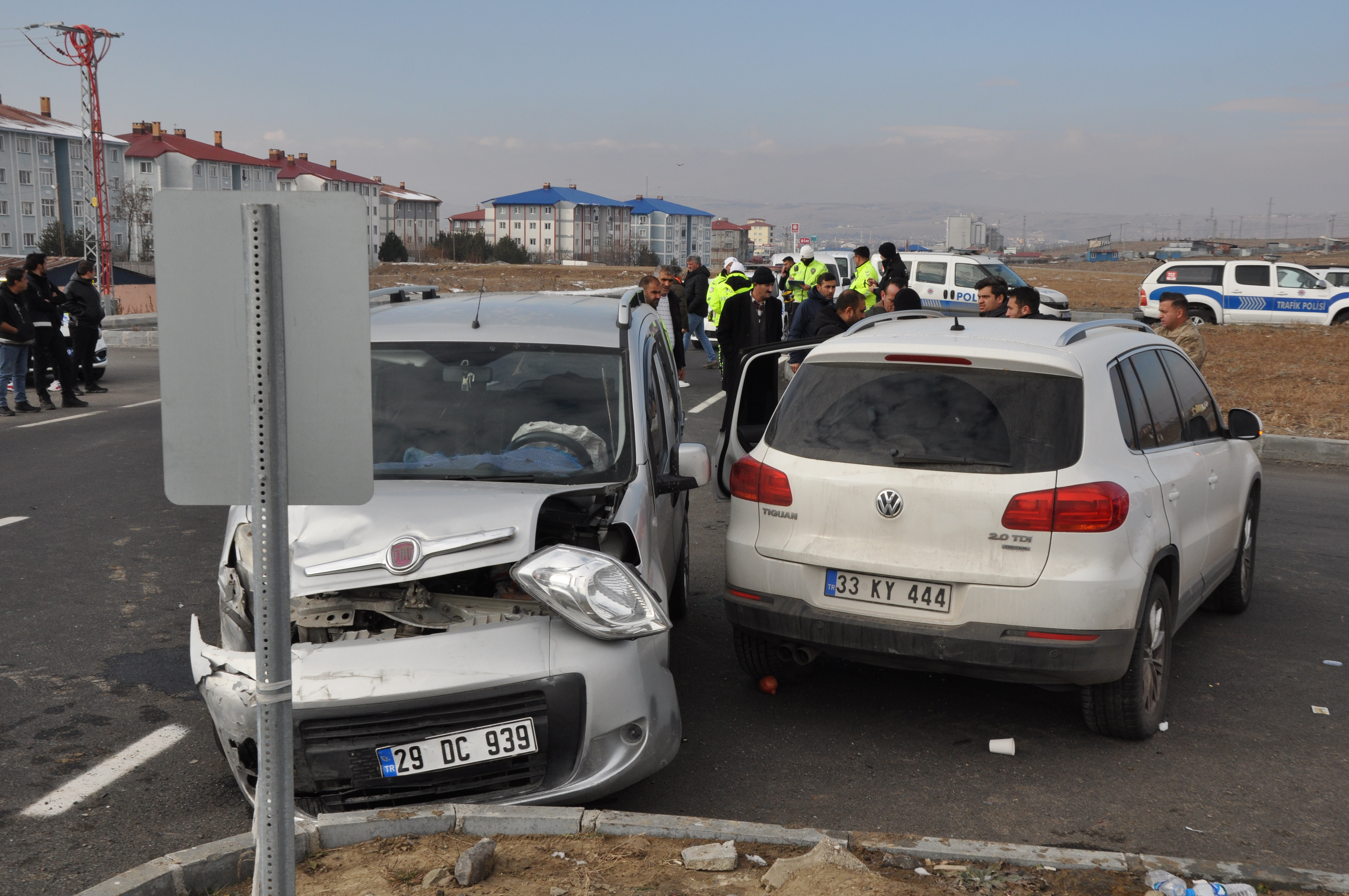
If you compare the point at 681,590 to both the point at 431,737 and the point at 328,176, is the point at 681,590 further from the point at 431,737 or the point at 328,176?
the point at 328,176

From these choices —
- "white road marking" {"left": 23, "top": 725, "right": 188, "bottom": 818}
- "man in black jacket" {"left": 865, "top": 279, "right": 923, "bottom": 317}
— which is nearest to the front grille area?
"white road marking" {"left": 23, "top": 725, "right": 188, "bottom": 818}

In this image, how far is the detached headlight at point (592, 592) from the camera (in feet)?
12.4

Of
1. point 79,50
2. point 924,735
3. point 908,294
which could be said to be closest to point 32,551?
point 924,735

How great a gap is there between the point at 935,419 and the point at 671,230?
175 metres

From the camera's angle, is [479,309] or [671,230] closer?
[479,309]

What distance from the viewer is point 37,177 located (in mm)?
98375

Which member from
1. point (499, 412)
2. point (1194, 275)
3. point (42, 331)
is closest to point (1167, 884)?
point (499, 412)

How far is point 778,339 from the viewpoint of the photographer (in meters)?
13.9

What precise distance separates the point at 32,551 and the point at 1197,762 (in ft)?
23.6

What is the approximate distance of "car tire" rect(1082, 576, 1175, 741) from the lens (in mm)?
4695

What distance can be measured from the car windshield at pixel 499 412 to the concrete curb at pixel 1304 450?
9925 mm

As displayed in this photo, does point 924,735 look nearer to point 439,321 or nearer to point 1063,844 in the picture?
point 1063,844

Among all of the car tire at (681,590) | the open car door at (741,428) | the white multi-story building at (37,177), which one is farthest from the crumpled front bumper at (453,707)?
the white multi-story building at (37,177)

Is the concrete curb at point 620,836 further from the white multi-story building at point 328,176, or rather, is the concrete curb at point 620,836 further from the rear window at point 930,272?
the white multi-story building at point 328,176
